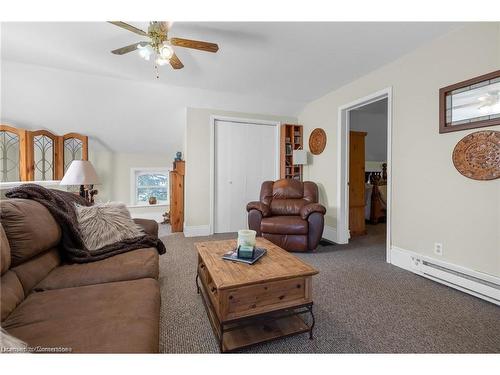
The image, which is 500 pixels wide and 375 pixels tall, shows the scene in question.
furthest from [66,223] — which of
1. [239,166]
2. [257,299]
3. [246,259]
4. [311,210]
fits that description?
[239,166]

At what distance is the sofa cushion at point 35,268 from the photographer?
1.16 meters

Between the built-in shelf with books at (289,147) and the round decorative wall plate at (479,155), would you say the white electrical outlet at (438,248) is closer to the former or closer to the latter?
the round decorative wall plate at (479,155)

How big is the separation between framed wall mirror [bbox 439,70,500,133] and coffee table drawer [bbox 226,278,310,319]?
1.94 m

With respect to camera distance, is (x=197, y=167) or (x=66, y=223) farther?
(x=197, y=167)

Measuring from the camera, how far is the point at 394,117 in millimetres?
2572

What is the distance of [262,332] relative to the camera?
1.36 meters

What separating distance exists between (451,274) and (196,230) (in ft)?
10.6

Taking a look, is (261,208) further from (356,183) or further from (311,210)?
(356,183)

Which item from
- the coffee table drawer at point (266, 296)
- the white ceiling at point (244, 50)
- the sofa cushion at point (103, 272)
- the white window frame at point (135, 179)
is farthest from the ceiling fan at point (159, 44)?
the white window frame at point (135, 179)

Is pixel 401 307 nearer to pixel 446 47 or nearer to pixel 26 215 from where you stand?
pixel 446 47

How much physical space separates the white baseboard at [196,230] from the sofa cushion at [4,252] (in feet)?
8.77

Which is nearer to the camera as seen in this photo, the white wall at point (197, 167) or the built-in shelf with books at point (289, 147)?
the white wall at point (197, 167)
